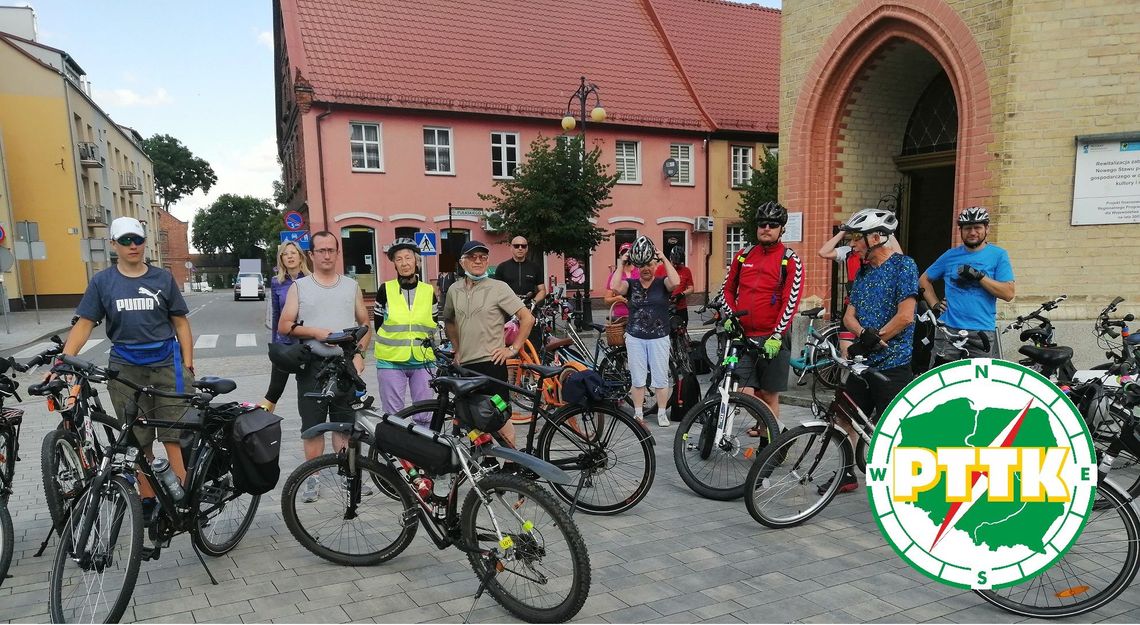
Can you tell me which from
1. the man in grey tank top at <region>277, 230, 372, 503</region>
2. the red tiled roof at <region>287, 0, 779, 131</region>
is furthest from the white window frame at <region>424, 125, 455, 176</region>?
the man in grey tank top at <region>277, 230, 372, 503</region>

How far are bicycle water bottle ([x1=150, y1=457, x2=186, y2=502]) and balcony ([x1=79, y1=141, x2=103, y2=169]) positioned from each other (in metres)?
37.4

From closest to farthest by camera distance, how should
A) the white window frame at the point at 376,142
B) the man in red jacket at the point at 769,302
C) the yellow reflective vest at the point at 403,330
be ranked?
1. the yellow reflective vest at the point at 403,330
2. the man in red jacket at the point at 769,302
3. the white window frame at the point at 376,142

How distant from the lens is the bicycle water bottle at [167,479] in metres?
3.55

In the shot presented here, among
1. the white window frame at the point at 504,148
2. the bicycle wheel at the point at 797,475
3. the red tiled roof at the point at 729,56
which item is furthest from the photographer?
the red tiled roof at the point at 729,56

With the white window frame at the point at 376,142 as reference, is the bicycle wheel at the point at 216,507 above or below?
below

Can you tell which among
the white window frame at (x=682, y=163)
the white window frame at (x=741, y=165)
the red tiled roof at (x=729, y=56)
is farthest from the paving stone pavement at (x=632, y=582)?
the red tiled roof at (x=729, y=56)

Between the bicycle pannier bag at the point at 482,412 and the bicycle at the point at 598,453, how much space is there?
905mm

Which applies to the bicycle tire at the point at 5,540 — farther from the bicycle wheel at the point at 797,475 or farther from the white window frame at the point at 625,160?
the white window frame at the point at 625,160

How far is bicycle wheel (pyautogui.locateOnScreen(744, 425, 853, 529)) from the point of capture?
13.5 ft

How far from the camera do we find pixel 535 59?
25.4 meters

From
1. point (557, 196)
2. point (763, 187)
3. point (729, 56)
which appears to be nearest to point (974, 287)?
point (557, 196)

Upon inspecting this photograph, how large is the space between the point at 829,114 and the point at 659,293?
4.48 m

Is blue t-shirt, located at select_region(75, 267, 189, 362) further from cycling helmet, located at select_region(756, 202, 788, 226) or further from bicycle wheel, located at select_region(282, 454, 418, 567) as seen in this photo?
cycling helmet, located at select_region(756, 202, 788, 226)

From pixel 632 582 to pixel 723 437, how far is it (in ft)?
5.28
